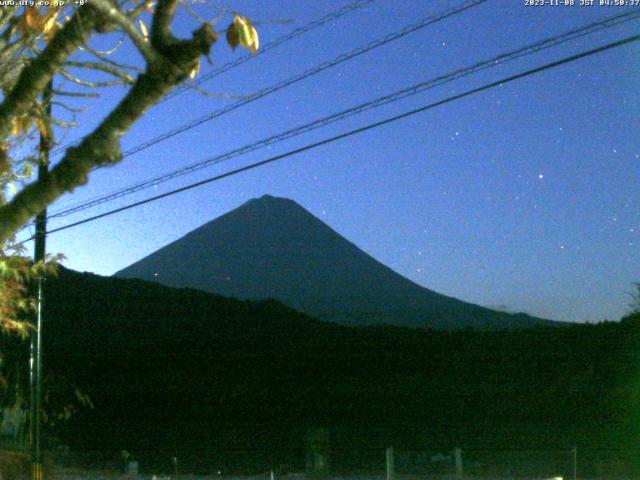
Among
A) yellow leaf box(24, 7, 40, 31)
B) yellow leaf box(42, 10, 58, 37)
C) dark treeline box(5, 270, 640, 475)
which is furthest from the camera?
dark treeline box(5, 270, 640, 475)

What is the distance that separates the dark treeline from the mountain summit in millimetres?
13319

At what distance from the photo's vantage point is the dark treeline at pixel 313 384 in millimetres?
22109

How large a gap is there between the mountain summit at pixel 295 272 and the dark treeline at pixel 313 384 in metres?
13.3

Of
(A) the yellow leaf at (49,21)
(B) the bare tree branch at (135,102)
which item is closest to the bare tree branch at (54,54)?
(B) the bare tree branch at (135,102)

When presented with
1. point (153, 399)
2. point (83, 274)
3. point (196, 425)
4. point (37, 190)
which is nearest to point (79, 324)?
point (83, 274)

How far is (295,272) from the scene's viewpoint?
53125mm

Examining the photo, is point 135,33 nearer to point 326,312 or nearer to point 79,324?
point 79,324

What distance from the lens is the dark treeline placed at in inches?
870

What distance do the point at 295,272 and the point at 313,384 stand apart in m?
27.0

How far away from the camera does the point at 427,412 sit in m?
24.3

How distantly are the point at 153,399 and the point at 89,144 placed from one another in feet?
82.2

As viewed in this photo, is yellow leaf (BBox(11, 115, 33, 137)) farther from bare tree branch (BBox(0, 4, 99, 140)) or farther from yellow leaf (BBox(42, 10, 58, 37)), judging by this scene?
bare tree branch (BBox(0, 4, 99, 140))

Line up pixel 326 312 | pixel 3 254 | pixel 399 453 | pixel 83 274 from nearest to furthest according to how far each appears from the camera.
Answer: pixel 3 254
pixel 399 453
pixel 83 274
pixel 326 312

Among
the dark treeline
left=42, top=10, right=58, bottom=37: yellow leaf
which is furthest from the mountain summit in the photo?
left=42, top=10, right=58, bottom=37: yellow leaf
